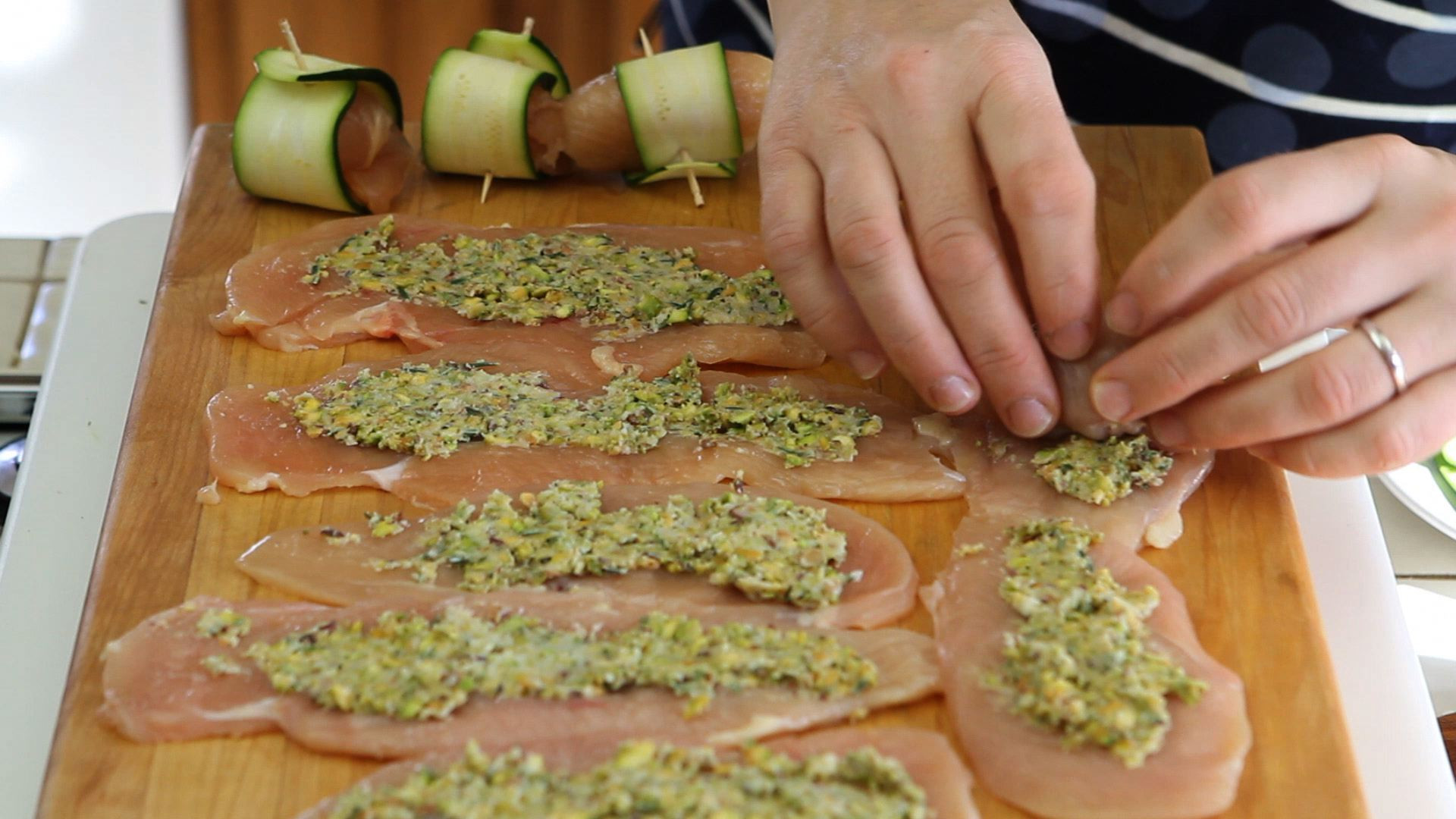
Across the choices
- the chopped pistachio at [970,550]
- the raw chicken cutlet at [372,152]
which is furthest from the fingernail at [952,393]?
the raw chicken cutlet at [372,152]

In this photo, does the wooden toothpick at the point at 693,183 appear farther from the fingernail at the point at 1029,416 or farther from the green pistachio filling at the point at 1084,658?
the green pistachio filling at the point at 1084,658

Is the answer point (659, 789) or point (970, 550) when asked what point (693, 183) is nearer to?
point (970, 550)

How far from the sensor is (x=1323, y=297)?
5.96 feet

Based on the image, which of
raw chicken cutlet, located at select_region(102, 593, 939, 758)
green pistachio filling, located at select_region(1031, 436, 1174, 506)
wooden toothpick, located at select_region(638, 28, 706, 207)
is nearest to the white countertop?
raw chicken cutlet, located at select_region(102, 593, 939, 758)

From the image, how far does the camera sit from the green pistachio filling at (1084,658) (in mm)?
1663

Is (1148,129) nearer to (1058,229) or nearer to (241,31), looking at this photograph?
(1058,229)

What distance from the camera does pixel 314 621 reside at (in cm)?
186

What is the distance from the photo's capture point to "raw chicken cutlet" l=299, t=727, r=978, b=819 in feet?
5.32

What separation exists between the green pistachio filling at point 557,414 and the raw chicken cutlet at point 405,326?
0.26 ft

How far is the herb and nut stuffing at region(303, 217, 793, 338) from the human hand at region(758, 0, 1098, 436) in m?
0.34

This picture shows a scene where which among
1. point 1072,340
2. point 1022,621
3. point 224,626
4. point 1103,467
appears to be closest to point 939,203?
point 1072,340

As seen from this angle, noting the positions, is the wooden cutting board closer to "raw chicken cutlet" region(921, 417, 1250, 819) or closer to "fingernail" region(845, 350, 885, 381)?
"raw chicken cutlet" region(921, 417, 1250, 819)

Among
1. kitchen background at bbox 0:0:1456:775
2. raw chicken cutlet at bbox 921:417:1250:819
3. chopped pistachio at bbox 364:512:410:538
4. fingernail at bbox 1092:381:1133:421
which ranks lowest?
kitchen background at bbox 0:0:1456:775

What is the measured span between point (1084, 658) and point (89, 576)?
4.82ft
